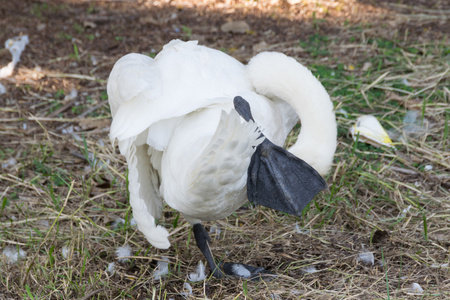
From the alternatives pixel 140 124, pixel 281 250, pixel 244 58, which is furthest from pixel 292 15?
pixel 140 124

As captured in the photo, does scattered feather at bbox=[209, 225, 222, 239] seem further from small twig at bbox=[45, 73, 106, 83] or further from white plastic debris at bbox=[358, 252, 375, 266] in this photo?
small twig at bbox=[45, 73, 106, 83]

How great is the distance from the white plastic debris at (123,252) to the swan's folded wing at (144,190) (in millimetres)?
256

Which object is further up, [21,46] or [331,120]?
[331,120]

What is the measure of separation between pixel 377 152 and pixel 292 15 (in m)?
2.73

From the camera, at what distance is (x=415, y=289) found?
3100 mm

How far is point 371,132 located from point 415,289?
164 centimetres

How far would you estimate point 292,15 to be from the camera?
22.0ft

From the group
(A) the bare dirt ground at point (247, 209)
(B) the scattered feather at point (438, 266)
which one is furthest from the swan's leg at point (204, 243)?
(B) the scattered feather at point (438, 266)

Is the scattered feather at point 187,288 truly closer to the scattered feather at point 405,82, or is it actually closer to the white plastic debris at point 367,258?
the white plastic debris at point 367,258

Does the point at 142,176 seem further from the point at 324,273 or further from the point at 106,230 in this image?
the point at 324,273

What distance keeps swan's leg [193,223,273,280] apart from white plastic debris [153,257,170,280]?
0.22 meters

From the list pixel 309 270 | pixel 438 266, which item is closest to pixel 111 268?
pixel 309 270

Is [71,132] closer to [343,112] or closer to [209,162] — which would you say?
[343,112]

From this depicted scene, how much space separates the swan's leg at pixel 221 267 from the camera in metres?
3.43
